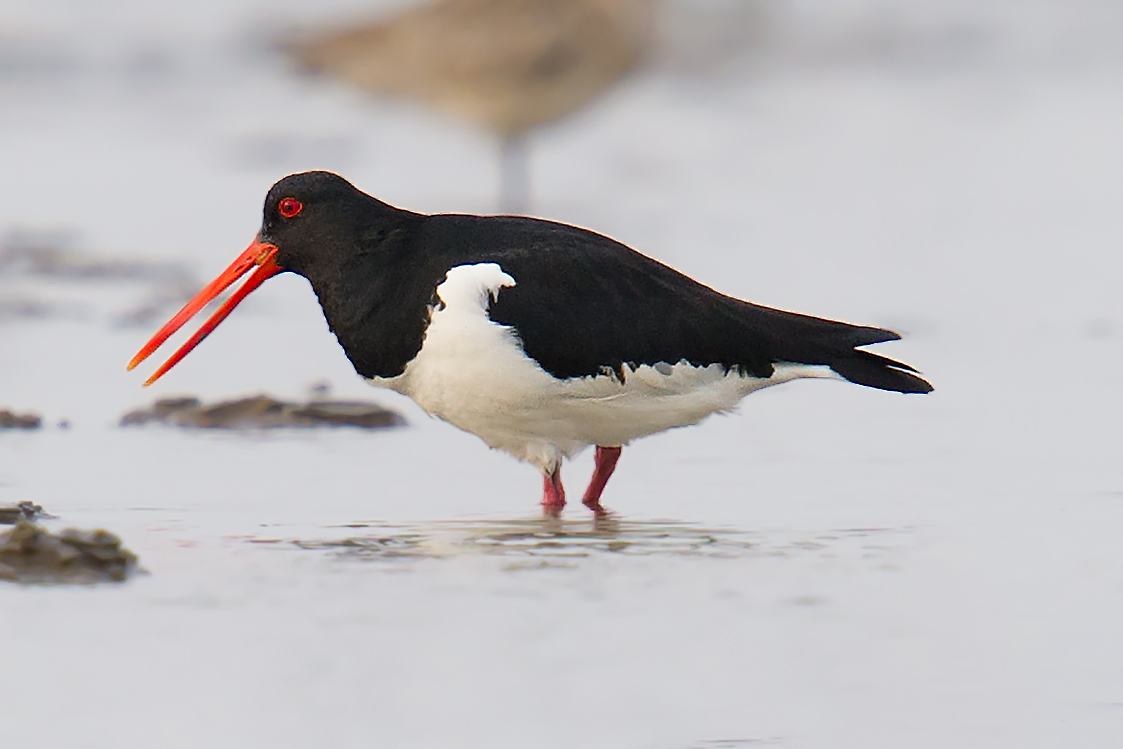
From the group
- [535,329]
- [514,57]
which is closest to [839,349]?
[535,329]

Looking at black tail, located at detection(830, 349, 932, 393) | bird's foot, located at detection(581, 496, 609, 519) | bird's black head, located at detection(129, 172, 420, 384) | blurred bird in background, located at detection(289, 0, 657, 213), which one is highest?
blurred bird in background, located at detection(289, 0, 657, 213)

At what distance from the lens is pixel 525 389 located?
493 cm

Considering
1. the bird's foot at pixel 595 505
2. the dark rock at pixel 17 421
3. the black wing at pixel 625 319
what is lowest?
the bird's foot at pixel 595 505

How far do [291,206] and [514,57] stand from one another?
A: 6963mm

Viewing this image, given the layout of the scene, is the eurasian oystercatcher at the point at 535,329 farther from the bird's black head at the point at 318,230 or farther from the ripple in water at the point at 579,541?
the ripple in water at the point at 579,541

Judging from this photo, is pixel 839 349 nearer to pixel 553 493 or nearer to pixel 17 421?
pixel 553 493

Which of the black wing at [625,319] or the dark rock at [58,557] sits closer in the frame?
the dark rock at [58,557]

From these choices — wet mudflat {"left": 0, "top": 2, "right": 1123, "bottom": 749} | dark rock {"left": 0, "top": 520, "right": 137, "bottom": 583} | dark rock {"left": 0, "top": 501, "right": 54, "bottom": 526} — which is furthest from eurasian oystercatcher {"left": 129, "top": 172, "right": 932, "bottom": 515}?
dark rock {"left": 0, "top": 520, "right": 137, "bottom": 583}

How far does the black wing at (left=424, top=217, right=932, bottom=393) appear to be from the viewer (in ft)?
16.3

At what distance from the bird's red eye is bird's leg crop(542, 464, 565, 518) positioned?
3.30 ft

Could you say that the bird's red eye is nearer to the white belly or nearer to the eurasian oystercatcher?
the eurasian oystercatcher

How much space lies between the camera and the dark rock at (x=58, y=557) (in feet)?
13.0

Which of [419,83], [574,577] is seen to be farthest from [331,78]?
[574,577]

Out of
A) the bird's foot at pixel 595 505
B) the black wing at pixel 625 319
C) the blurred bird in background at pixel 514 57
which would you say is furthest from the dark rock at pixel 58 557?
the blurred bird in background at pixel 514 57
